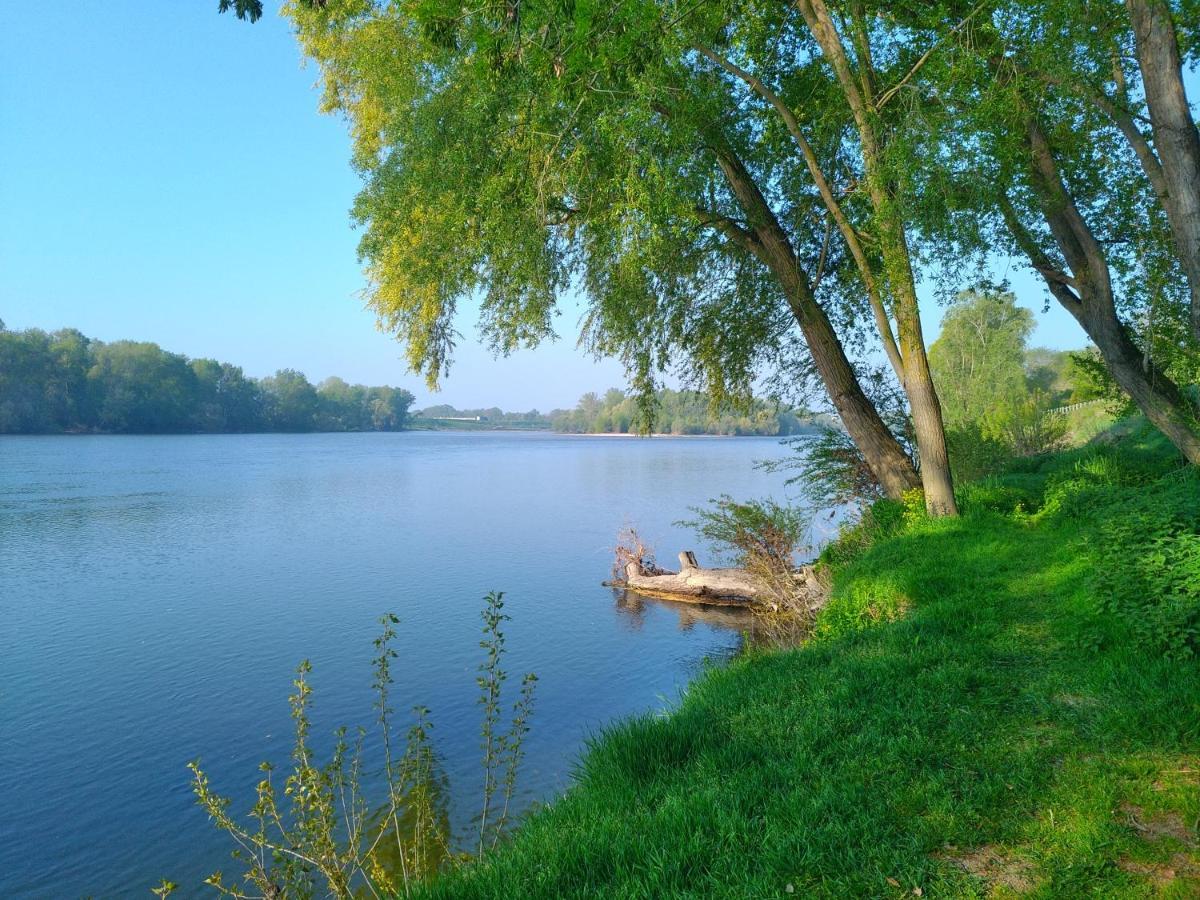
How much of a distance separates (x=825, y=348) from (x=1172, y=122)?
586 cm

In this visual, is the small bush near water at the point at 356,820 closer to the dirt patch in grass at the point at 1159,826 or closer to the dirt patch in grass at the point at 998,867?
the dirt patch in grass at the point at 998,867

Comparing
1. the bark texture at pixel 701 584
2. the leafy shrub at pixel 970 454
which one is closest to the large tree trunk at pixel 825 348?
the bark texture at pixel 701 584

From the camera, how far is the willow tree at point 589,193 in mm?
8609

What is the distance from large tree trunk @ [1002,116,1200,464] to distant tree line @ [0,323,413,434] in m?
95.1

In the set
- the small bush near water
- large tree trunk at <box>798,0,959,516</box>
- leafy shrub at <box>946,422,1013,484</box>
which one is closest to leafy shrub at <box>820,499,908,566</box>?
large tree trunk at <box>798,0,959,516</box>

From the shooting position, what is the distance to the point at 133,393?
8988 cm

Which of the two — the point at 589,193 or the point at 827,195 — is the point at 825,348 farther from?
the point at 589,193

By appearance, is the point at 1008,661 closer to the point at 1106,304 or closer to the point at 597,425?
the point at 1106,304

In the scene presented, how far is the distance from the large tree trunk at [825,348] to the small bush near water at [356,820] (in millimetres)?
7377

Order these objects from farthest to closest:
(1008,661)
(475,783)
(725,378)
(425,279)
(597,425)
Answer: (597,425) → (725,378) → (425,279) → (475,783) → (1008,661)

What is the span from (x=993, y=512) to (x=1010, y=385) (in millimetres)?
40203

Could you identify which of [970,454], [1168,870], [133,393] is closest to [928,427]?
[970,454]

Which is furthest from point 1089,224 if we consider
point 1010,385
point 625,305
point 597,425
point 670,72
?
point 597,425

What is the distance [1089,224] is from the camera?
35.3 ft
